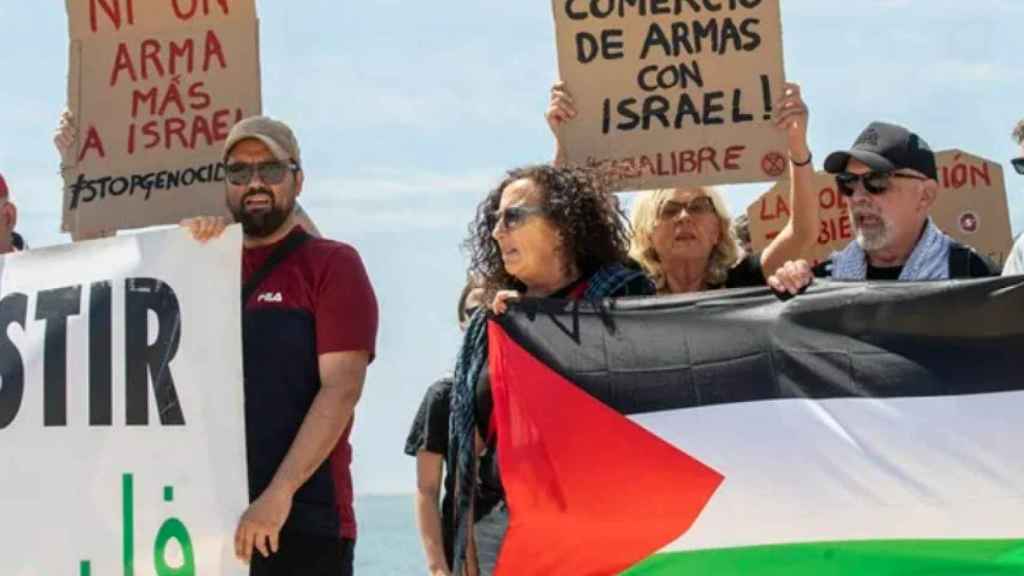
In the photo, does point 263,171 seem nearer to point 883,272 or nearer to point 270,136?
point 270,136

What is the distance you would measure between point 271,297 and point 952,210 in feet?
9.83

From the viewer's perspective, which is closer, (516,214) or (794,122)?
(516,214)

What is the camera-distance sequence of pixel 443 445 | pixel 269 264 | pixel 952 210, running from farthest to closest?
pixel 952 210 < pixel 443 445 < pixel 269 264

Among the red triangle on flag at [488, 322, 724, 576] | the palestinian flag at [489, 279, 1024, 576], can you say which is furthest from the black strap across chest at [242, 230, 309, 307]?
the red triangle on flag at [488, 322, 724, 576]

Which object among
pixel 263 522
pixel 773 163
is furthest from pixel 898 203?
pixel 263 522

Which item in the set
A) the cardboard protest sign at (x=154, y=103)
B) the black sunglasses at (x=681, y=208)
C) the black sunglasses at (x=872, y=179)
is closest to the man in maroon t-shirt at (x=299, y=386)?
the cardboard protest sign at (x=154, y=103)

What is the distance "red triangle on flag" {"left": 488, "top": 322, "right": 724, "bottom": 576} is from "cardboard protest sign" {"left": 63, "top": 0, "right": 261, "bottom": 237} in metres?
1.44

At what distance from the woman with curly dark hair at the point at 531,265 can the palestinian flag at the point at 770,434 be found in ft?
0.26

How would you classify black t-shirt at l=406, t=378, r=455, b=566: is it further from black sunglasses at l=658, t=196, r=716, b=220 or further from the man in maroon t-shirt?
black sunglasses at l=658, t=196, r=716, b=220

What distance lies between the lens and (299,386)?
6.07 m

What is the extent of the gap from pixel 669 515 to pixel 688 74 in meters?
1.61

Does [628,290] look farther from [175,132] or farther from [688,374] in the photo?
[175,132]

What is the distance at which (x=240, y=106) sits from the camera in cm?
685

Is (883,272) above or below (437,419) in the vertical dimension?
above
